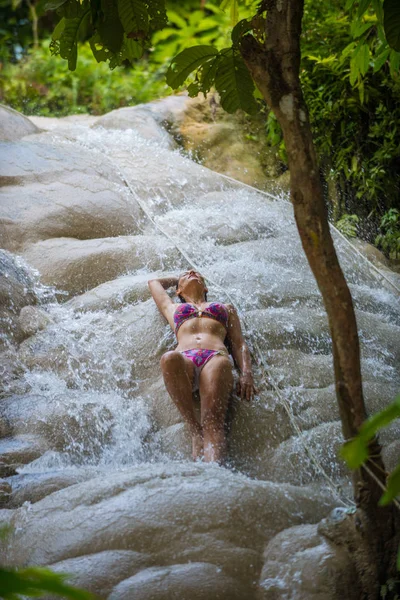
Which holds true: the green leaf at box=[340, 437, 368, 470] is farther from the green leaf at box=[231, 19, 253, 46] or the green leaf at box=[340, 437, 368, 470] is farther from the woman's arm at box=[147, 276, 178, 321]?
the woman's arm at box=[147, 276, 178, 321]

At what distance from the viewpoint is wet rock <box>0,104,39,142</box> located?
5980 millimetres

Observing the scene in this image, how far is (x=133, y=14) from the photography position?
1818 mm

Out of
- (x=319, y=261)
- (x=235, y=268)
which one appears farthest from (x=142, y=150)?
(x=319, y=261)

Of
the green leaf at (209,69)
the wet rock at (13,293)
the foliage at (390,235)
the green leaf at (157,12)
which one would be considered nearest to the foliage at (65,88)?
the foliage at (390,235)

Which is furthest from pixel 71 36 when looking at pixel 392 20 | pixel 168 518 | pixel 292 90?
pixel 168 518

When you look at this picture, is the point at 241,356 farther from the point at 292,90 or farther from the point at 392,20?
the point at 392,20

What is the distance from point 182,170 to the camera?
6.30 m

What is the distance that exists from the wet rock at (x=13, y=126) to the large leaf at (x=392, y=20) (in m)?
4.87

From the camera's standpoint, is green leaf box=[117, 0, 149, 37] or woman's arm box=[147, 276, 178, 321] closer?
green leaf box=[117, 0, 149, 37]

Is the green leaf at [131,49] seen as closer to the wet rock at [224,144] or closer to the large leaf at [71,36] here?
the large leaf at [71,36]

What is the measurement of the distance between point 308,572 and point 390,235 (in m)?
4.33

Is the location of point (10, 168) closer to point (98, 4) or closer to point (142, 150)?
point (142, 150)

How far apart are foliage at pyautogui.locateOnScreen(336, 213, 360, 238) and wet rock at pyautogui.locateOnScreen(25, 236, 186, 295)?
187 centimetres

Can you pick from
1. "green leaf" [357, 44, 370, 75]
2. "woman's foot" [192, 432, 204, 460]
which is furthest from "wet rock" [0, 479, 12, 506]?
"green leaf" [357, 44, 370, 75]
